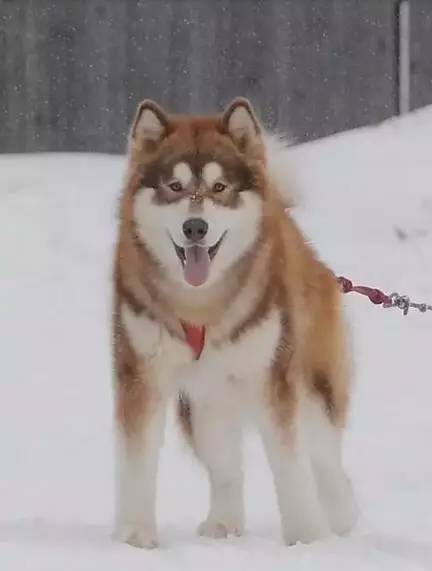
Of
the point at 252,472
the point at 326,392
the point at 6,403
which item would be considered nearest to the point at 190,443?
the point at 326,392

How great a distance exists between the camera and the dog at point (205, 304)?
398cm

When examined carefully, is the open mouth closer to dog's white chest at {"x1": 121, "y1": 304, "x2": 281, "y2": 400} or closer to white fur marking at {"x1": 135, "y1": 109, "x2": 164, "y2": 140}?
dog's white chest at {"x1": 121, "y1": 304, "x2": 281, "y2": 400}

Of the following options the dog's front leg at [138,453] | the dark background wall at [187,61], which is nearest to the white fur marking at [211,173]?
the dog's front leg at [138,453]

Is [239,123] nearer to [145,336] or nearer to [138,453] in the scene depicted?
[145,336]

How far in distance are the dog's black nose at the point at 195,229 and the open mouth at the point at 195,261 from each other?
0.05 meters

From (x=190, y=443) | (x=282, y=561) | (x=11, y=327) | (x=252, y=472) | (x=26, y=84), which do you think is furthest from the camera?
(x=26, y=84)

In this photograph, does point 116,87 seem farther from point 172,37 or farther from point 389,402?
point 389,402

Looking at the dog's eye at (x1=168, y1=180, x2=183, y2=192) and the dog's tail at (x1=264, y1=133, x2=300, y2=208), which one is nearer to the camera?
the dog's eye at (x1=168, y1=180, x2=183, y2=192)

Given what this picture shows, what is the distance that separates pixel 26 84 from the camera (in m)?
10.3

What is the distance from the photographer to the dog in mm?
3984

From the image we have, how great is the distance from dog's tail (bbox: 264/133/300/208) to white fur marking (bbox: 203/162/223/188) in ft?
1.65

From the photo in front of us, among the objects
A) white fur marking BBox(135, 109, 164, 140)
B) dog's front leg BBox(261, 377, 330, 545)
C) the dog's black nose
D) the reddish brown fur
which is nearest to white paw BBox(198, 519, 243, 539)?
dog's front leg BBox(261, 377, 330, 545)

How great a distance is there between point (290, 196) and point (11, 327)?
11.4 feet

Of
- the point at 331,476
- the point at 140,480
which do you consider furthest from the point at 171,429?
the point at 140,480
